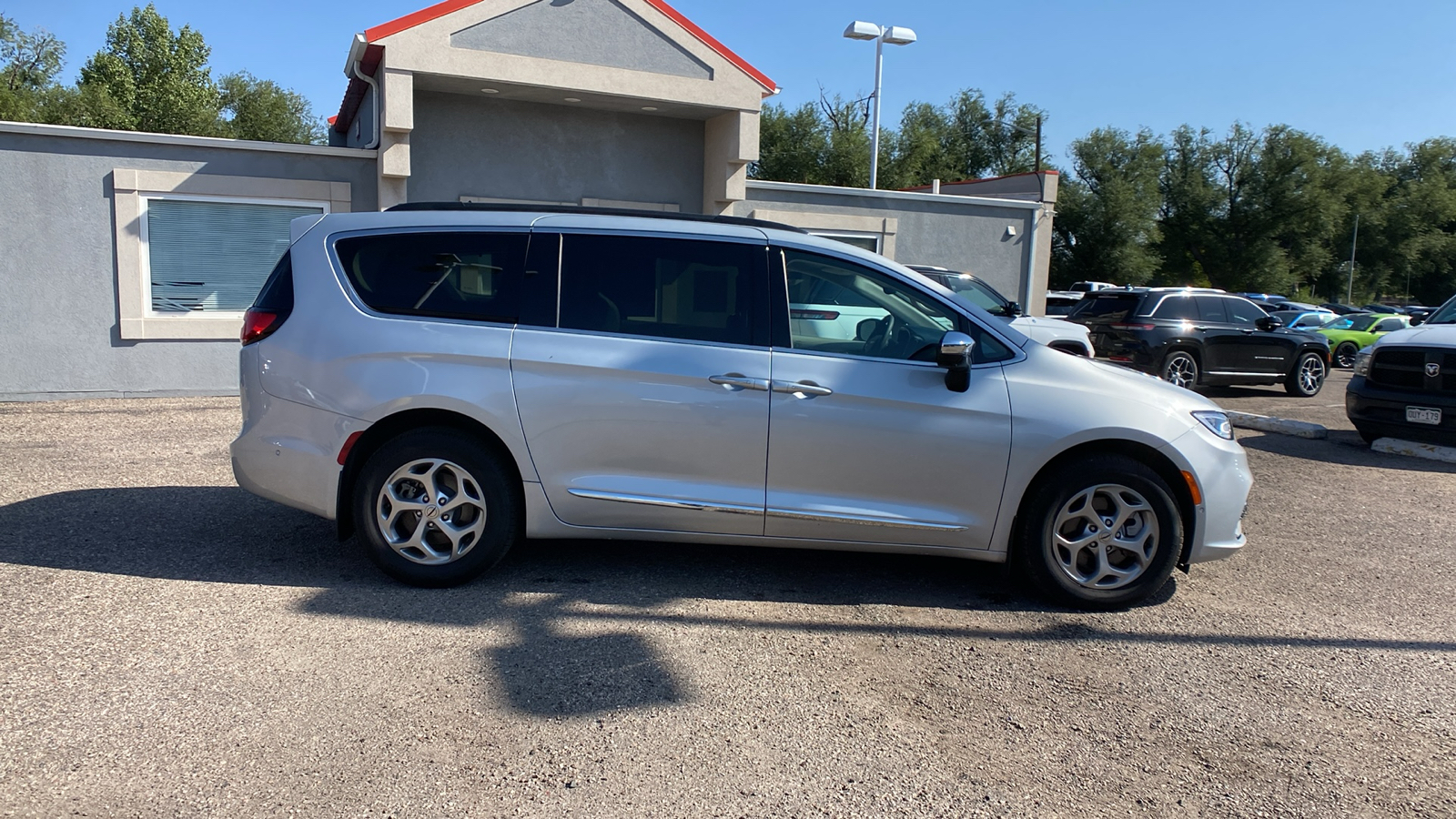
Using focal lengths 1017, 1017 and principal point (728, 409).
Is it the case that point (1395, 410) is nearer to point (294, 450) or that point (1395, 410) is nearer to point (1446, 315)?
point (1446, 315)

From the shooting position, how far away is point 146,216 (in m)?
11.6

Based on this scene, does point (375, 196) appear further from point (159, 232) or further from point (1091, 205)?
point (1091, 205)

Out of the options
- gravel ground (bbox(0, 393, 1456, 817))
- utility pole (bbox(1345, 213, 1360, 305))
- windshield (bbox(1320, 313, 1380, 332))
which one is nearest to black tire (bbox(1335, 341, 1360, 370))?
windshield (bbox(1320, 313, 1380, 332))

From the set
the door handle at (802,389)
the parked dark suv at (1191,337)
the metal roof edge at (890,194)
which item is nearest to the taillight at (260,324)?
the door handle at (802,389)

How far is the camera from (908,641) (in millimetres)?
4539

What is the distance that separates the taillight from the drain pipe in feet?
24.7

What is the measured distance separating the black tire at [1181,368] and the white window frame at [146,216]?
Answer: 11.4 m

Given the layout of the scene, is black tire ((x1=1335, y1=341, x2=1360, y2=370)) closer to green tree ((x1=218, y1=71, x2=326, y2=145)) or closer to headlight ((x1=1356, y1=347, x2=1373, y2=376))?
headlight ((x1=1356, y1=347, x2=1373, y2=376))

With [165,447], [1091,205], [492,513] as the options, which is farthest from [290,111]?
[492,513]

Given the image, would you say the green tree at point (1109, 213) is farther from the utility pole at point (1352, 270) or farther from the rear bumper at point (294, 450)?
the rear bumper at point (294, 450)

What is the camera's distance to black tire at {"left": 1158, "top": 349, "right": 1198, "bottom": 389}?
Result: 48.1ft

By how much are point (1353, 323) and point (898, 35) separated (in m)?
15.8

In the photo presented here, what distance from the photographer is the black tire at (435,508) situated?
488 centimetres

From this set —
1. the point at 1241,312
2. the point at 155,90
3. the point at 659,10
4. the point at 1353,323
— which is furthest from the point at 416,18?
the point at 155,90
